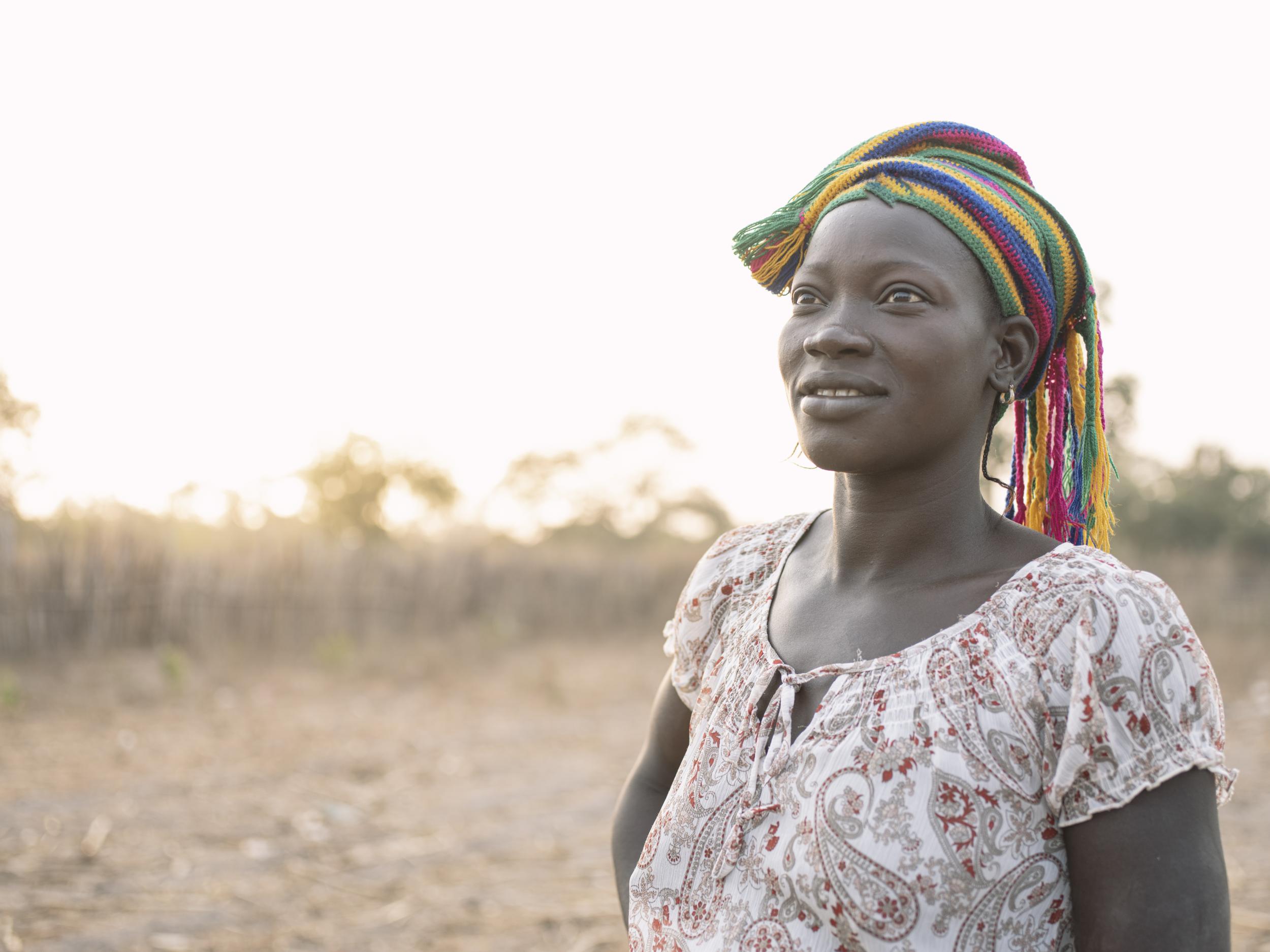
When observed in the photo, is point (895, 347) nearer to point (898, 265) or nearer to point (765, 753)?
point (898, 265)

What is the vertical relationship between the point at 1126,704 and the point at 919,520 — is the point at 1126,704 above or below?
below

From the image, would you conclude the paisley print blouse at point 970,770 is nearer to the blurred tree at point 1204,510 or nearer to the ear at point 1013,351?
the ear at point 1013,351

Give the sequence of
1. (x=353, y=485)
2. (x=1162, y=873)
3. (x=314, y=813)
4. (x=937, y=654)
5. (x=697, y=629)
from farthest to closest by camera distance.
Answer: (x=353, y=485) < (x=314, y=813) < (x=697, y=629) < (x=937, y=654) < (x=1162, y=873)

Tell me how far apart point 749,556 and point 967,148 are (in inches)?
30.4

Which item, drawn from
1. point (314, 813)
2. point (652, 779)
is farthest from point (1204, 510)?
point (652, 779)

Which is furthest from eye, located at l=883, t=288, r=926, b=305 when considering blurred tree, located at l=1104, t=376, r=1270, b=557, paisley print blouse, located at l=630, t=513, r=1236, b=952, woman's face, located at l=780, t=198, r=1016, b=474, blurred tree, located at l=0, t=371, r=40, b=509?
blurred tree, located at l=1104, t=376, r=1270, b=557

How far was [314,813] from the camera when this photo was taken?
5738mm

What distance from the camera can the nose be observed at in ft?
4.41

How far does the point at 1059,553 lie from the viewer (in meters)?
1.30

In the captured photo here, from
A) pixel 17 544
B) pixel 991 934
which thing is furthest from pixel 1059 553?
pixel 17 544

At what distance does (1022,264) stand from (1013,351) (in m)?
0.13

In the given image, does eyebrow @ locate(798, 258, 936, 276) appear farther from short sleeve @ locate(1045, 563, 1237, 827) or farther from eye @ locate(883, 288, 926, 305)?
short sleeve @ locate(1045, 563, 1237, 827)

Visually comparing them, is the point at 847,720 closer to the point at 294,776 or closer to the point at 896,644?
the point at 896,644

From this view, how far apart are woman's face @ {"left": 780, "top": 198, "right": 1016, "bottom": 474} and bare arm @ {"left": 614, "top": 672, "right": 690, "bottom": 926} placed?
0.65m
